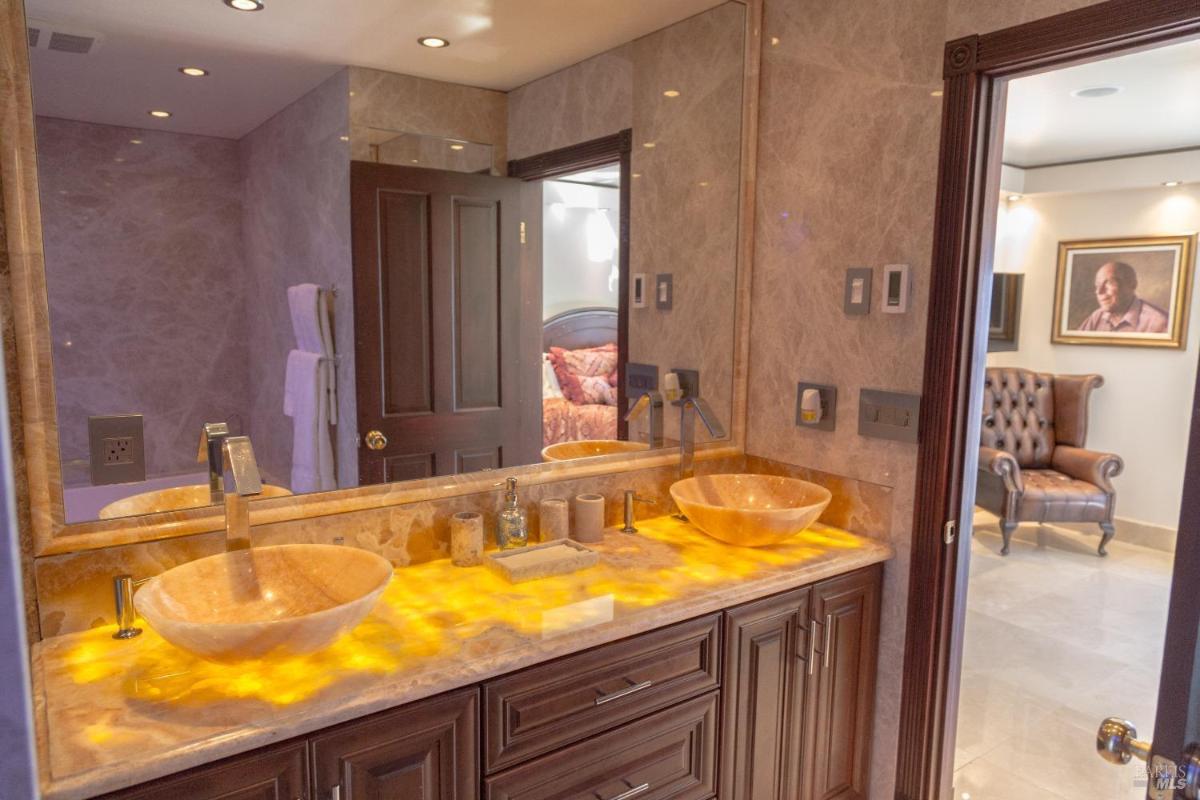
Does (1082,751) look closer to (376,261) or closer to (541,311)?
(541,311)

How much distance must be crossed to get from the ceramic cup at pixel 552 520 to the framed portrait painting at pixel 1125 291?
483 centimetres

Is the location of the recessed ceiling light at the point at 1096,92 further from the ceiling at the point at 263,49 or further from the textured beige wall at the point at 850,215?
the ceiling at the point at 263,49

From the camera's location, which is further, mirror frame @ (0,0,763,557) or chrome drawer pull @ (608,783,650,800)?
chrome drawer pull @ (608,783,650,800)

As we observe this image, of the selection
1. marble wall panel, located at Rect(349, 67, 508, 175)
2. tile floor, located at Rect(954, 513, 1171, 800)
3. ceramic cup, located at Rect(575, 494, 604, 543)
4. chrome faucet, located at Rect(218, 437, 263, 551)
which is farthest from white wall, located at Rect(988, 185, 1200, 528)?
chrome faucet, located at Rect(218, 437, 263, 551)

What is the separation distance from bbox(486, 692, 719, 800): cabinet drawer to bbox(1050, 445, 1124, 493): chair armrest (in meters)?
4.27

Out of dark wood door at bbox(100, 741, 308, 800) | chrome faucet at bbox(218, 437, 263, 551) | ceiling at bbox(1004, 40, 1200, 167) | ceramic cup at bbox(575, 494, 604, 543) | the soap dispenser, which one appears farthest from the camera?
ceiling at bbox(1004, 40, 1200, 167)

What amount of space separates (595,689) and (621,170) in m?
1.45

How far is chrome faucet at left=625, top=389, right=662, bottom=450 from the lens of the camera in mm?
2400

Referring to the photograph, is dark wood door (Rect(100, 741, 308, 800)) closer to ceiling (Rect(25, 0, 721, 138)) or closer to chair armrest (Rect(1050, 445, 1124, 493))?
ceiling (Rect(25, 0, 721, 138))

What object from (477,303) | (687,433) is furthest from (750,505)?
(477,303)

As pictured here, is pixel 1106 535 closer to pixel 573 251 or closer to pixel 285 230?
pixel 573 251

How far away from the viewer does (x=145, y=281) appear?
5.32 ft

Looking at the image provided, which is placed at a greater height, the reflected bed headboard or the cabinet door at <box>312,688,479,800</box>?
the reflected bed headboard

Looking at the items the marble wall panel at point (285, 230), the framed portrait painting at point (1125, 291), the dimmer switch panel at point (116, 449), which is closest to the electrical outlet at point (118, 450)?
the dimmer switch panel at point (116, 449)
